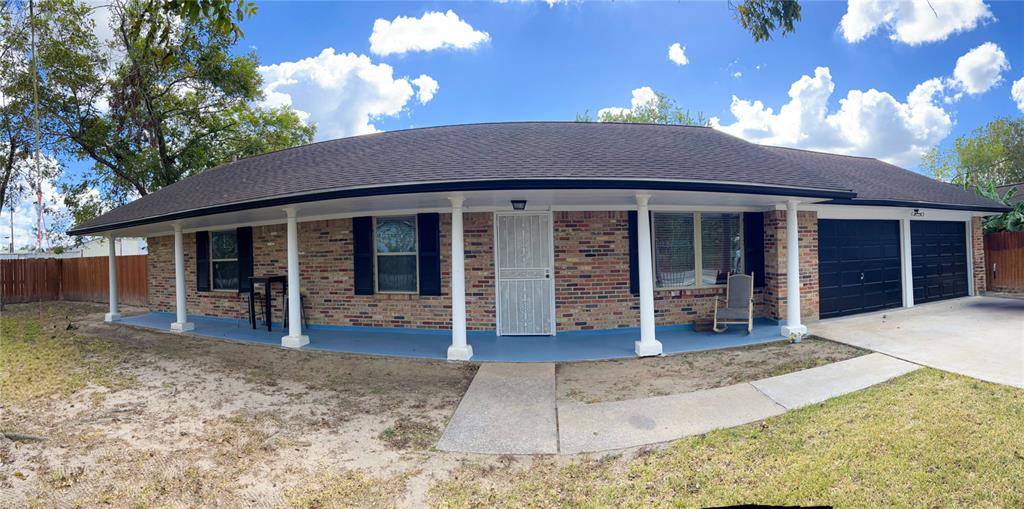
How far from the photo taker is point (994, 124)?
99.8ft

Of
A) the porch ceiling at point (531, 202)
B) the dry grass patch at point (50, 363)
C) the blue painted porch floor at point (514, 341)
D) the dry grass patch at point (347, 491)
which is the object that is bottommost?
the dry grass patch at point (347, 491)

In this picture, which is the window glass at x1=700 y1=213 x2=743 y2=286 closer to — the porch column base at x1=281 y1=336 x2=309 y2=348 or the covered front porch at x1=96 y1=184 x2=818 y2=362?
the covered front porch at x1=96 y1=184 x2=818 y2=362

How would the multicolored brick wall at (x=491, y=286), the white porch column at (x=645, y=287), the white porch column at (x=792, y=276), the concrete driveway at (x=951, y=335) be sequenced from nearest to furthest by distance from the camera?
1. the concrete driveway at (x=951, y=335)
2. the white porch column at (x=645, y=287)
3. the white porch column at (x=792, y=276)
4. the multicolored brick wall at (x=491, y=286)

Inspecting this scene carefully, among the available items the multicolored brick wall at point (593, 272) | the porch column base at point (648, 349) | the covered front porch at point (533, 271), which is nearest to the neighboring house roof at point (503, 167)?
the covered front porch at point (533, 271)

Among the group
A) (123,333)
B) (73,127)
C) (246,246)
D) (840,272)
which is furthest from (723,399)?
(73,127)

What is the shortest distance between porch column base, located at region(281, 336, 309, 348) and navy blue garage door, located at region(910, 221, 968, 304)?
41.8 feet

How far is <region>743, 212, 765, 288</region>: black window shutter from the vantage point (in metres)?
8.43

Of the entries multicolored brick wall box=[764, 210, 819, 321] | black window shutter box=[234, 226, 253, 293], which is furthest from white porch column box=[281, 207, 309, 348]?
multicolored brick wall box=[764, 210, 819, 321]

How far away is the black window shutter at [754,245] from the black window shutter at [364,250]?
695cm

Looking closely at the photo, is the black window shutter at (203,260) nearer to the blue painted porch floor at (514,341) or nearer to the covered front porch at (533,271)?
the blue painted porch floor at (514,341)

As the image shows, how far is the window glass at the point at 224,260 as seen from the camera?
33.8 ft

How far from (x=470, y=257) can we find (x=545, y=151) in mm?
2218

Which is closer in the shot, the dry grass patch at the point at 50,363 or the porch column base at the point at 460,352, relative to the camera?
the dry grass patch at the point at 50,363

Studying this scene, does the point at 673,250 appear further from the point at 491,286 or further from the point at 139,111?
the point at 139,111
